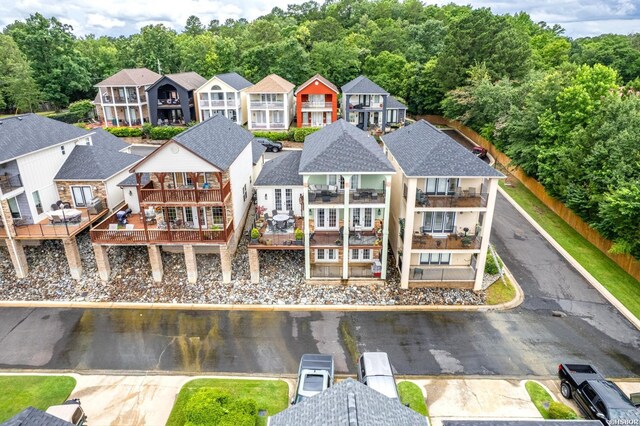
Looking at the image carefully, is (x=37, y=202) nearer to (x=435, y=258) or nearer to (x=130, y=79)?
(x=435, y=258)

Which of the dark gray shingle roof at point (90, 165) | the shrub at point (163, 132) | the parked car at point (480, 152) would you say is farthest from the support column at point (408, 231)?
the shrub at point (163, 132)

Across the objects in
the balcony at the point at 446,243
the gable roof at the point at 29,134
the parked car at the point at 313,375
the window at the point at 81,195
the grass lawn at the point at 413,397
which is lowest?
the grass lawn at the point at 413,397

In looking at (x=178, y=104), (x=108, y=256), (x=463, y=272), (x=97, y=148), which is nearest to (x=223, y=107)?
(x=178, y=104)

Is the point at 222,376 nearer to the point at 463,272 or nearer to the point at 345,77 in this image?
the point at 463,272

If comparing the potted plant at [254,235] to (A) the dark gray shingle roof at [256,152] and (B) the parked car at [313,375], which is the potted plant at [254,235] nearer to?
(B) the parked car at [313,375]

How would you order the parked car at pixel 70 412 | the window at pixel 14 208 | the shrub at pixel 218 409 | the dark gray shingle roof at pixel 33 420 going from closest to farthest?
the dark gray shingle roof at pixel 33 420
the shrub at pixel 218 409
the parked car at pixel 70 412
the window at pixel 14 208

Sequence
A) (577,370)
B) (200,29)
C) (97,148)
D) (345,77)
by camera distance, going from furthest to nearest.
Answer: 1. (200,29)
2. (345,77)
3. (97,148)
4. (577,370)

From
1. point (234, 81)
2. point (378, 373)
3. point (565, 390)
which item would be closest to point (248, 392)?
point (378, 373)
